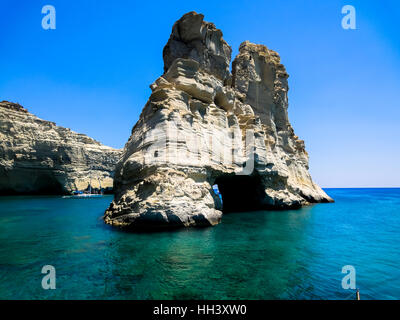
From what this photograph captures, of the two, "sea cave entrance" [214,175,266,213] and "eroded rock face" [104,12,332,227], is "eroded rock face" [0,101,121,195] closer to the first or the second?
"eroded rock face" [104,12,332,227]

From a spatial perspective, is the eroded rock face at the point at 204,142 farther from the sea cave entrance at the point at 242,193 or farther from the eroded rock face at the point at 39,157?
the eroded rock face at the point at 39,157

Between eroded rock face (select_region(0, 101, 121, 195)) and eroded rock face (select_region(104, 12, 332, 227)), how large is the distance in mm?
48227

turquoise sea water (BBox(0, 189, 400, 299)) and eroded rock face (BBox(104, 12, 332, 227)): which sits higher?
eroded rock face (BBox(104, 12, 332, 227))

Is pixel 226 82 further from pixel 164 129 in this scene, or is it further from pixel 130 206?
pixel 130 206

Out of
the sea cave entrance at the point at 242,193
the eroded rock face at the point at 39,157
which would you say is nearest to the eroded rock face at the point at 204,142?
the sea cave entrance at the point at 242,193

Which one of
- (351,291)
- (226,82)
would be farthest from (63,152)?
(351,291)

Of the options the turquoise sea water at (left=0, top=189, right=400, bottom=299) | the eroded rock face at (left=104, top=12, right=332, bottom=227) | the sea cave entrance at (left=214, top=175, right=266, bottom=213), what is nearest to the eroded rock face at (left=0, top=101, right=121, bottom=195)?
the eroded rock face at (left=104, top=12, right=332, bottom=227)

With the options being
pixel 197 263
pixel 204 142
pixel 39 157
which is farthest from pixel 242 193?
pixel 39 157

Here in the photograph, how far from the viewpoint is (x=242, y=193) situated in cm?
3288

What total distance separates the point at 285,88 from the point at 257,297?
40365 mm

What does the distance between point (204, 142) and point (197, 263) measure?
1281 centimetres

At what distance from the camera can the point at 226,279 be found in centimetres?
766

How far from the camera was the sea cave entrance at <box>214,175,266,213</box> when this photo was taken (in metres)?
29.5

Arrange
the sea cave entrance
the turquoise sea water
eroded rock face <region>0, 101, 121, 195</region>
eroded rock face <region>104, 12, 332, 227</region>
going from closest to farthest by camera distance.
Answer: the turquoise sea water
eroded rock face <region>104, 12, 332, 227</region>
the sea cave entrance
eroded rock face <region>0, 101, 121, 195</region>
